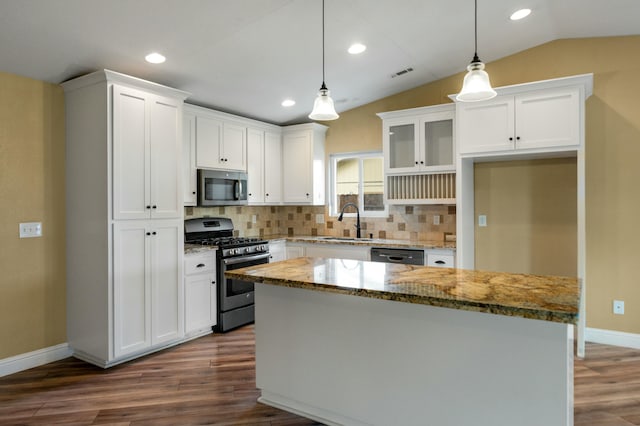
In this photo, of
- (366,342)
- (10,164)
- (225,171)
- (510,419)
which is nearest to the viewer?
(510,419)

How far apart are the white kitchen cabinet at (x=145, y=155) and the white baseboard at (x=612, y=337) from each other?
401 cm

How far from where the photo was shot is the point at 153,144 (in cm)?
338

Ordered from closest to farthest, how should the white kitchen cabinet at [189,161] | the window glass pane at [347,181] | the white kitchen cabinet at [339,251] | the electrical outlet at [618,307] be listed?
1. the electrical outlet at [618,307]
2. the white kitchen cabinet at [189,161]
3. the white kitchen cabinet at [339,251]
4. the window glass pane at [347,181]

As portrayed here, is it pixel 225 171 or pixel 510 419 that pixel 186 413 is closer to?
pixel 510 419

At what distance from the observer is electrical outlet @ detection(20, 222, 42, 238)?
310 cm

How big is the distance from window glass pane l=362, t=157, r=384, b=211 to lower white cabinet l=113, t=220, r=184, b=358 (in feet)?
8.06

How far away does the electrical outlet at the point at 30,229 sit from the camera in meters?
3.10

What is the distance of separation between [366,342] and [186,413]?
1264 mm

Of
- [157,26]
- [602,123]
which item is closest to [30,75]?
[157,26]

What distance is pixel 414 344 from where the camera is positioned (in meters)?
2.00

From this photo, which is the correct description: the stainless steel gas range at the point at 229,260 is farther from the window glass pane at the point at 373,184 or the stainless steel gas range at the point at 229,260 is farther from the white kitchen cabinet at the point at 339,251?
the window glass pane at the point at 373,184

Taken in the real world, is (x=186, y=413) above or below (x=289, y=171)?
below

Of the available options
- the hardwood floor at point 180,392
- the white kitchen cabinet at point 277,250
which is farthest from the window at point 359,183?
the hardwood floor at point 180,392

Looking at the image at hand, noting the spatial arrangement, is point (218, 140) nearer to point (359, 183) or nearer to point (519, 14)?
point (359, 183)
